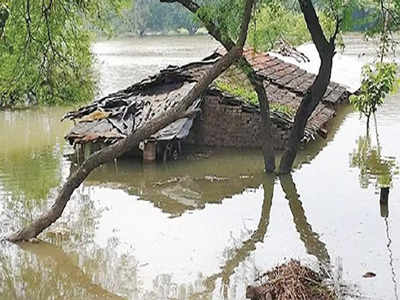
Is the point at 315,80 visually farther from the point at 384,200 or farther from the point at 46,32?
the point at 46,32

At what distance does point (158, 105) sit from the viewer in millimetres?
17031

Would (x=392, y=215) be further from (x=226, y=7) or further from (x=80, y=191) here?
(x=80, y=191)

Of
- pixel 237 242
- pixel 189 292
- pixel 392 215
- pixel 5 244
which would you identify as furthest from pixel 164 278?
pixel 392 215

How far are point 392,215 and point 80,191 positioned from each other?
6147 mm

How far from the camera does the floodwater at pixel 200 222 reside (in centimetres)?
895

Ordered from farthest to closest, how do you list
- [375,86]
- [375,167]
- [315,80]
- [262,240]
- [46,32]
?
[375,86] < [375,167] < [315,80] < [46,32] < [262,240]

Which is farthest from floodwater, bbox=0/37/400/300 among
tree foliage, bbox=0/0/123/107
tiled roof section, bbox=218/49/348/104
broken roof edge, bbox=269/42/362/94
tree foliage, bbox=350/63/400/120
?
broken roof edge, bbox=269/42/362/94

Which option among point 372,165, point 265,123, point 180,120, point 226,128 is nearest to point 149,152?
point 180,120

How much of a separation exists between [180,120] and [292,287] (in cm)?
875

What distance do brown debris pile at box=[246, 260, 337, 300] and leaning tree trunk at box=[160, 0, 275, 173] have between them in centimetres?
512

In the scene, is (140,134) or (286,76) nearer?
(140,134)

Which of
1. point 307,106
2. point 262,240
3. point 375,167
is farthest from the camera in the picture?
point 375,167

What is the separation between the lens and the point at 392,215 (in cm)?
1121

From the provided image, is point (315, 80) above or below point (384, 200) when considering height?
above
